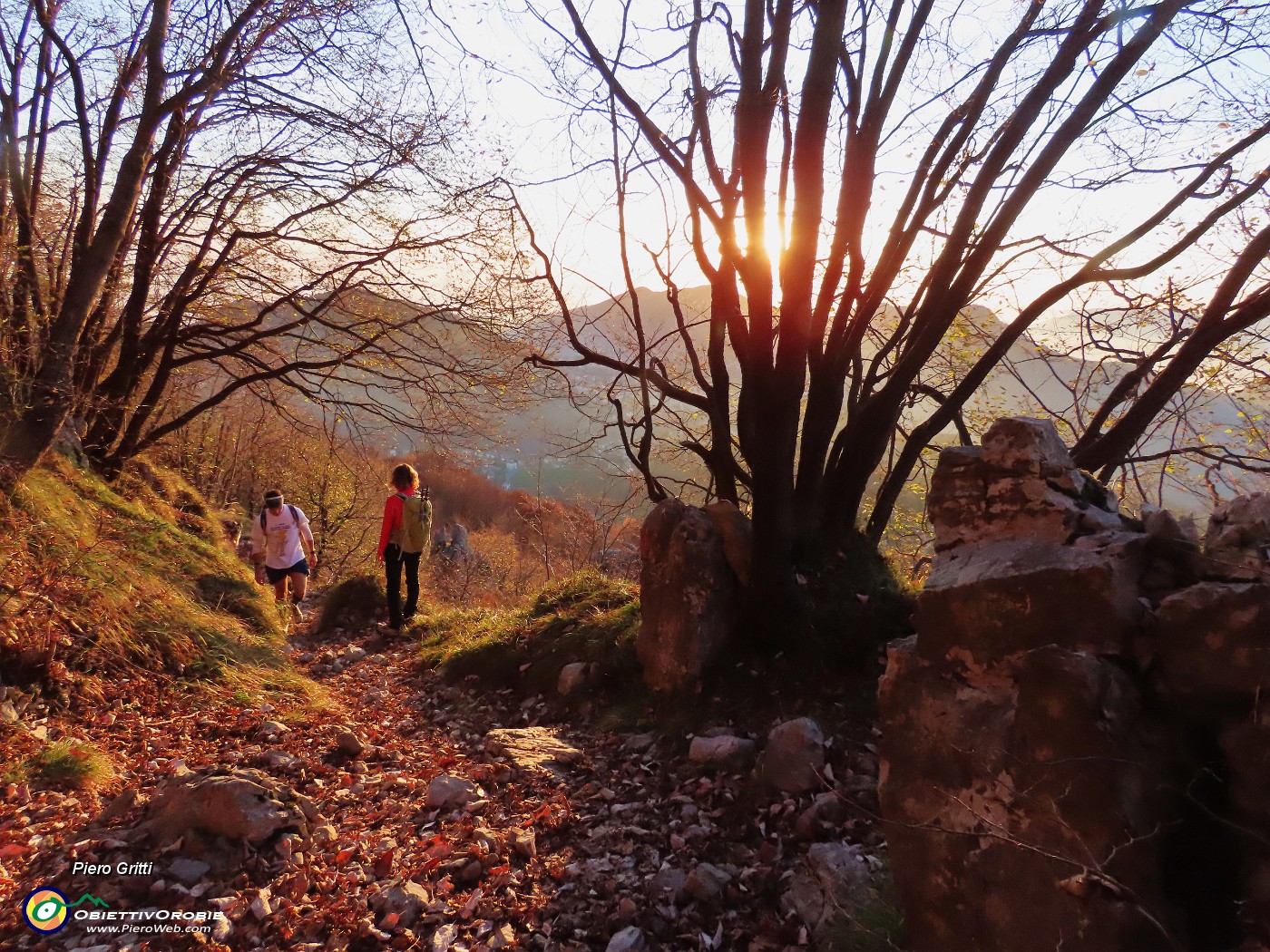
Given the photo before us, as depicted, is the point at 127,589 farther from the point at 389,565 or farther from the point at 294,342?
the point at 294,342

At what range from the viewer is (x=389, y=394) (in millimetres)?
9266

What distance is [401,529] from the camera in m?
7.50

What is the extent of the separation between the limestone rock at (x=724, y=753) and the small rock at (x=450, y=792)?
1.21 meters

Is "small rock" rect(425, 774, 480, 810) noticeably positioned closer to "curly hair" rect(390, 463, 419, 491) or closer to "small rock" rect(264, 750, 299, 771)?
Answer: "small rock" rect(264, 750, 299, 771)

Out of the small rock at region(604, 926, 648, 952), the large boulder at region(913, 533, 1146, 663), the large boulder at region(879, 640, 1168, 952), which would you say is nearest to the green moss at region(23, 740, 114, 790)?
the small rock at region(604, 926, 648, 952)

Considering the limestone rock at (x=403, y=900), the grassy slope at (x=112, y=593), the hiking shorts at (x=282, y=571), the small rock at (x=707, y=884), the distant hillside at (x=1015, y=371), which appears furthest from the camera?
the hiking shorts at (x=282, y=571)

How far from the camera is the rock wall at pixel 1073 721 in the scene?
1804 mm

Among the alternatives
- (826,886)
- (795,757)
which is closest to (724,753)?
(795,757)

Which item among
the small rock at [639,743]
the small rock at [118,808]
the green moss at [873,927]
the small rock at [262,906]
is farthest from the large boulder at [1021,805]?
the small rock at [118,808]

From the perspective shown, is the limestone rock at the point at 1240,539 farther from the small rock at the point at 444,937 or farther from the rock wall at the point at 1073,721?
the small rock at the point at 444,937

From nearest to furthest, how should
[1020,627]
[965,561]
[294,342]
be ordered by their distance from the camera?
1. [1020,627]
2. [965,561]
3. [294,342]

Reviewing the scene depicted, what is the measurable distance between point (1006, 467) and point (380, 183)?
767 cm

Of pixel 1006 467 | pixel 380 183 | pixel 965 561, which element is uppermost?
pixel 380 183

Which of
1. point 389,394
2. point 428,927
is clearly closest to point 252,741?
point 428,927
